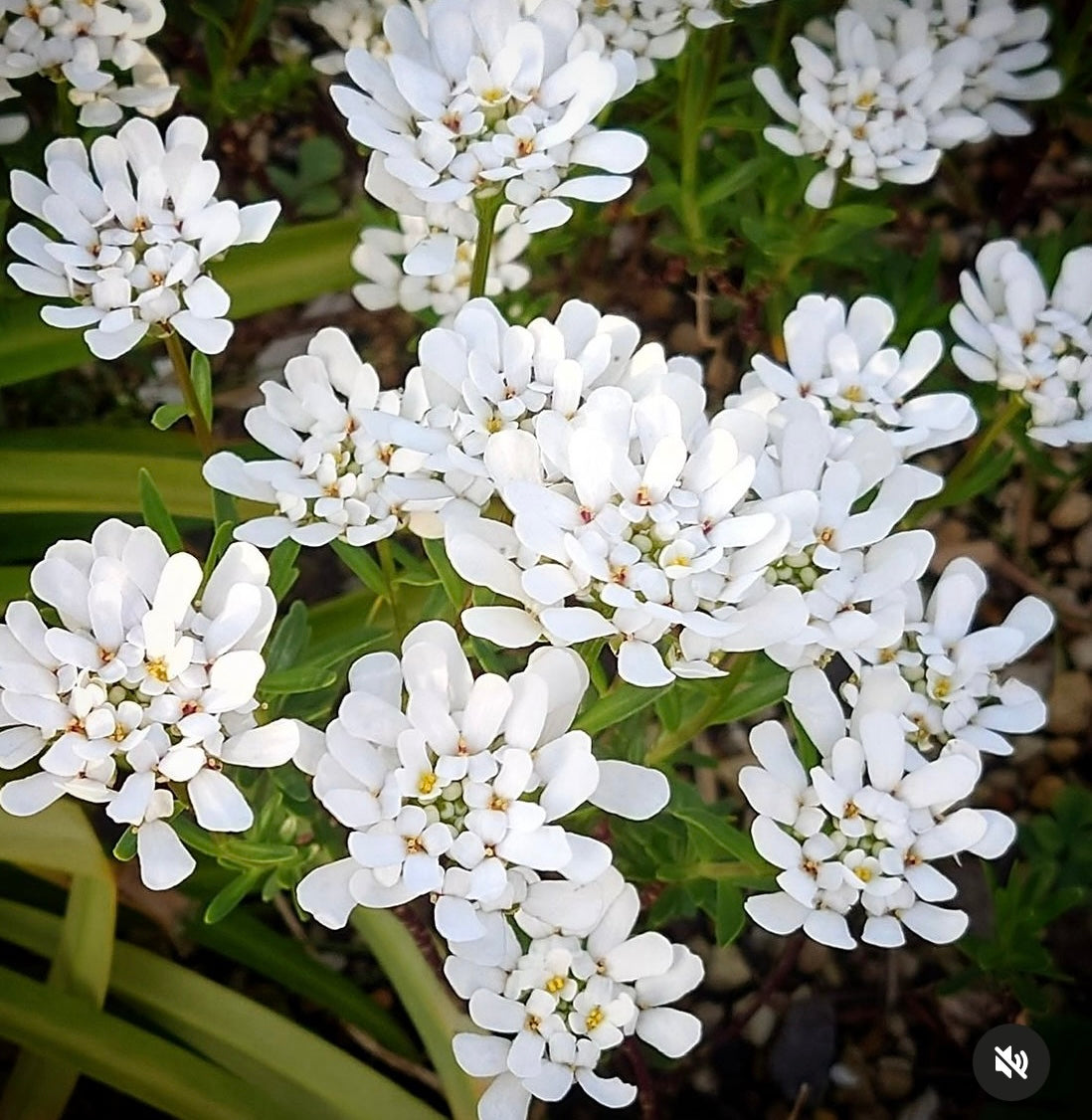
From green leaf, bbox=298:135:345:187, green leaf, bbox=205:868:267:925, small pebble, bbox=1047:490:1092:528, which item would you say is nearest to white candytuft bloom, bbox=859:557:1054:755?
green leaf, bbox=205:868:267:925

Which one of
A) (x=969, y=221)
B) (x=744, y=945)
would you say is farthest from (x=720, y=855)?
(x=969, y=221)

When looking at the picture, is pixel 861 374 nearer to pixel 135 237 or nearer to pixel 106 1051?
pixel 135 237

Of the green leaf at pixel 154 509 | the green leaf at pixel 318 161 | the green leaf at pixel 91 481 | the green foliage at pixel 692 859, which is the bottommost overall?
the green foliage at pixel 692 859

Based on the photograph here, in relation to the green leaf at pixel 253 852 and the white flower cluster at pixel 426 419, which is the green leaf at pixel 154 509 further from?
the green leaf at pixel 253 852

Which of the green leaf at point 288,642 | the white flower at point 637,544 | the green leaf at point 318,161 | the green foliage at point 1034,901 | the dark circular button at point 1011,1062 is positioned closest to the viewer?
the white flower at point 637,544

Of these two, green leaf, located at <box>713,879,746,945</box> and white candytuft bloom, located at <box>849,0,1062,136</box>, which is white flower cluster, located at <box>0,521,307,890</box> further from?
white candytuft bloom, located at <box>849,0,1062,136</box>

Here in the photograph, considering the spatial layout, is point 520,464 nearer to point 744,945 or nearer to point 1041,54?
point 1041,54

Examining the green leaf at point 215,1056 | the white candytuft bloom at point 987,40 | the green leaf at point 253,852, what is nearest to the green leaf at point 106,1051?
the green leaf at point 215,1056
